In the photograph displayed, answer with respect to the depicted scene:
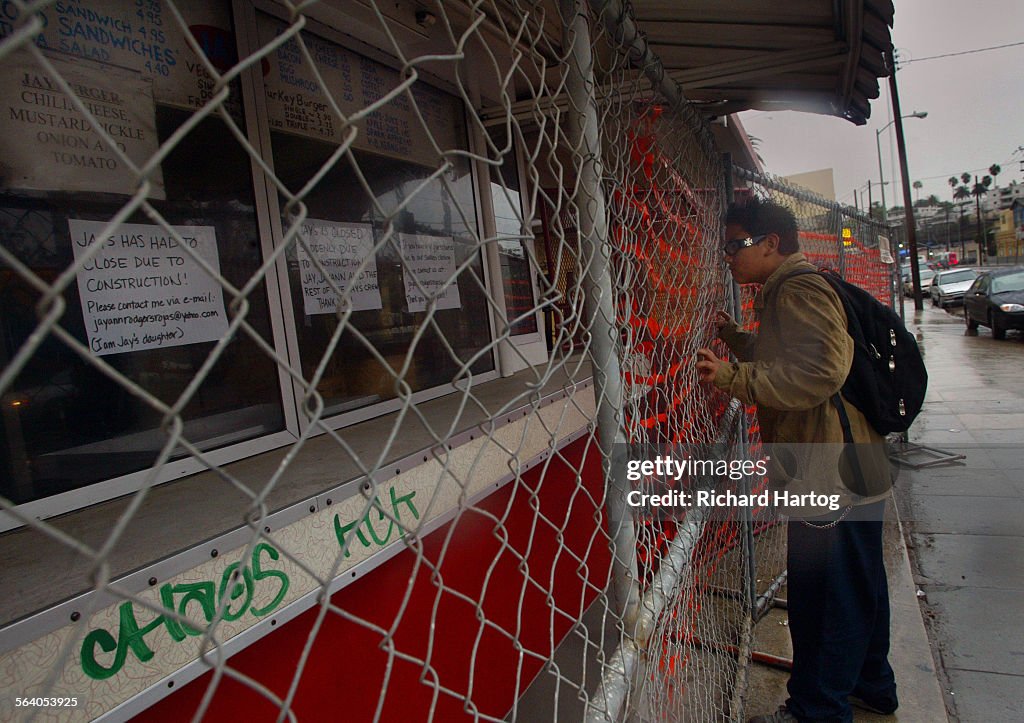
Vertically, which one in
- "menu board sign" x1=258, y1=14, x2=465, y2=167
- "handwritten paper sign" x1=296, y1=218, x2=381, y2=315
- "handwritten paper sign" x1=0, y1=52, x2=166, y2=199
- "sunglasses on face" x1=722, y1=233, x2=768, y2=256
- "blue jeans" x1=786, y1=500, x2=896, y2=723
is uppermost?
"menu board sign" x1=258, y1=14, x2=465, y2=167

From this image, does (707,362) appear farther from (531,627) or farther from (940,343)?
(940,343)

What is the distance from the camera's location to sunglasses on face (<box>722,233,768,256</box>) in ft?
8.52

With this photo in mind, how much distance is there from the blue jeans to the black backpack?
40 centimetres

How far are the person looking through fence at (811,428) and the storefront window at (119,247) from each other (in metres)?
1.86

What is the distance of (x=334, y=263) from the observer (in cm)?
279

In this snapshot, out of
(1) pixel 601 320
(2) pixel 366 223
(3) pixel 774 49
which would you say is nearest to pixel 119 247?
(2) pixel 366 223

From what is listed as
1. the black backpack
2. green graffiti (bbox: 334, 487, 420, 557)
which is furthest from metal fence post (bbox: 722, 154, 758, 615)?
green graffiti (bbox: 334, 487, 420, 557)

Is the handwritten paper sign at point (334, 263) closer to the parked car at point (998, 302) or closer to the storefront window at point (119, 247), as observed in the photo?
the storefront window at point (119, 247)

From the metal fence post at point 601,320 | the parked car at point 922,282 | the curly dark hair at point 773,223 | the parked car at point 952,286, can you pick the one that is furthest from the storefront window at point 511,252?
the parked car at point 922,282

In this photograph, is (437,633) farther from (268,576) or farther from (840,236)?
(840,236)

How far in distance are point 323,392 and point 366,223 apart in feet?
2.85

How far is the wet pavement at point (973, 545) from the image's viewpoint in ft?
9.97

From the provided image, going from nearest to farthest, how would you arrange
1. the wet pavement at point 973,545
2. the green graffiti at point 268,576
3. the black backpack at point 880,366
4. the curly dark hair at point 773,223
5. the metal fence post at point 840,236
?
1. the green graffiti at point 268,576
2. the black backpack at point 880,366
3. the curly dark hair at point 773,223
4. the wet pavement at point 973,545
5. the metal fence post at point 840,236

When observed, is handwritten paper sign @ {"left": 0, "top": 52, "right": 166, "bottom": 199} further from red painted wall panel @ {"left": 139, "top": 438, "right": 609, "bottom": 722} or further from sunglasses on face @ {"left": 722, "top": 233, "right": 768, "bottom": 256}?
sunglasses on face @ {"left": 722, "top": 233, "right": 768, "bottom": 256}
